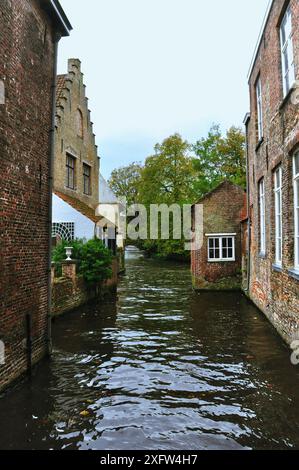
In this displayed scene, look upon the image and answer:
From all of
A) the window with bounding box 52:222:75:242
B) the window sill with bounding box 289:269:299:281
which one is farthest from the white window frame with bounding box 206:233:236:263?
the window sill with bounding box 289:269:299:281

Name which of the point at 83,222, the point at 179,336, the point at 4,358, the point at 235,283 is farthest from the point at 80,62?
the point at 4,358

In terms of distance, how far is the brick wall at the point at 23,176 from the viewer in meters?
5.86

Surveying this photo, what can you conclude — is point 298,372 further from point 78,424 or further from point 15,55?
point 15,55

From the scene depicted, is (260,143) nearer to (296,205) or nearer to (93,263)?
(296,205)

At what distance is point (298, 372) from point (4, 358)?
5.17 meters

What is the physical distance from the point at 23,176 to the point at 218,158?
3303 centimetres

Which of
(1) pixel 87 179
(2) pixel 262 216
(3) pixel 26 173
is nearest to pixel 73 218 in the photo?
(1) pixel 87 179

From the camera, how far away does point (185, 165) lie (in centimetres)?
3825

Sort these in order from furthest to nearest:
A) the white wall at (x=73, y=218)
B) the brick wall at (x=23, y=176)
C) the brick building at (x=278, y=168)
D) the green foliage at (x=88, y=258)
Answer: the white wall at (x=73, y=218) → the green foliage at (x=88, y=258) → the brick building at (x=278, y=168) → the brick wall at (x=23, y=176)

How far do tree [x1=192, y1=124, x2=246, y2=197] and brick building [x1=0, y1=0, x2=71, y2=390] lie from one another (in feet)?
96.7

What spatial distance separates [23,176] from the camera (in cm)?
661

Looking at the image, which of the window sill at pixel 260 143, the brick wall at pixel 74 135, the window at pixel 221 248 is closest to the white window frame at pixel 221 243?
the window at pixel 221 248

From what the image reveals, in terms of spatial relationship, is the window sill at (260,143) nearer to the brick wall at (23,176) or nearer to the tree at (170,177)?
the brick wall at (23,176)

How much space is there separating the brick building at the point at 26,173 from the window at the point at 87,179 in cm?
1298
